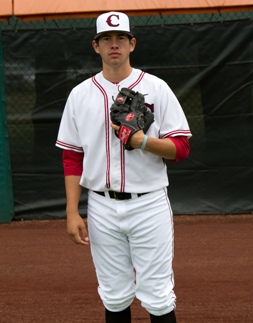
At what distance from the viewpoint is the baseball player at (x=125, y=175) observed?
3549mm

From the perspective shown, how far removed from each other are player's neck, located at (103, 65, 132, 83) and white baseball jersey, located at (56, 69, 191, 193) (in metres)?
0.02

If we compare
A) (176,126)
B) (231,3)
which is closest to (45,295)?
(176,126)

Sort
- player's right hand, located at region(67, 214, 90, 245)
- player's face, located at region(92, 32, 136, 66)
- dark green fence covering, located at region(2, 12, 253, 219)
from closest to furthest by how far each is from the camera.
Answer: player's face, located at region(92, 32, 136, 66) → player's right hand, located at region(67, 214, 90, 245) → dark green fence covering, located at region(2, 12, 253, 219)

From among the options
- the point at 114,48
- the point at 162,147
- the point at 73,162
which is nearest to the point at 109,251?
the point at 73,162

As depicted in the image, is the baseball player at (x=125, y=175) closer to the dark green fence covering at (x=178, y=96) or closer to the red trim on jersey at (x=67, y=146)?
the red trim on jersey at (x=67, y=146)

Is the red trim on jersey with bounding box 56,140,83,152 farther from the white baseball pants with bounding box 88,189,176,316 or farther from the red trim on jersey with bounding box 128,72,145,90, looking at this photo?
the red trim on jersey with bounding box 128,72,145,90

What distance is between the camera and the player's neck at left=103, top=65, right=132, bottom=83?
11.8ft

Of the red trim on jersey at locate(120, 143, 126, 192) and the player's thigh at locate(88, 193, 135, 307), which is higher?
the red trim on jersey at locate(120, 143, 126, 192)

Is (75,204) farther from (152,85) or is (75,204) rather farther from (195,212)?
(195,212)

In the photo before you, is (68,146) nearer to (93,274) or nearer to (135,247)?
(135,247)

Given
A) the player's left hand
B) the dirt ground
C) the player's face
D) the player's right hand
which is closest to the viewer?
the player's left hand

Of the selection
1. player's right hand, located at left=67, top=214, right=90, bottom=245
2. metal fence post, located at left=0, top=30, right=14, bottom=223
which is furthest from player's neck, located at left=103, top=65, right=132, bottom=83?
metal fence post, located at left=0, top=30, right=14, bottom=223

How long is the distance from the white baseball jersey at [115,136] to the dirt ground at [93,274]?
1477 millimetres

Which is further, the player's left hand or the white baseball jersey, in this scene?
the white baseball jersey
